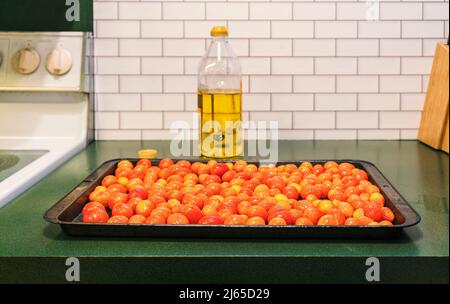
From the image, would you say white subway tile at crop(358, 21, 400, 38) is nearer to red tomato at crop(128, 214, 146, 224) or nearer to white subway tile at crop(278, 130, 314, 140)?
white subway tile at crop(278, 130, 314, 140)

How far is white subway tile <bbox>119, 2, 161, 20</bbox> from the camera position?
229 cm

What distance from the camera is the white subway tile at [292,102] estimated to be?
232 centimetres

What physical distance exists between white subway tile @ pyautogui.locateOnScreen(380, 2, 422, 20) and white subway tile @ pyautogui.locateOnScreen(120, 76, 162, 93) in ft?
2.63

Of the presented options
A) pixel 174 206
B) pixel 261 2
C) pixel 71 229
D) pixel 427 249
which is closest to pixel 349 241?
pixel 427 249

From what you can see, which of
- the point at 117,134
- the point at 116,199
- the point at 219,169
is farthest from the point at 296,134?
the point at 116,199

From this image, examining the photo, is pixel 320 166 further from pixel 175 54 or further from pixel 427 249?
pixel 175 54

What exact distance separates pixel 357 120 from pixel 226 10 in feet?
1.95

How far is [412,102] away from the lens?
2.33 meters

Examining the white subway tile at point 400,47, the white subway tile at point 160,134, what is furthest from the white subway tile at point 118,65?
the white subway tile at point 400,47

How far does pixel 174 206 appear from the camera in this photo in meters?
1.28

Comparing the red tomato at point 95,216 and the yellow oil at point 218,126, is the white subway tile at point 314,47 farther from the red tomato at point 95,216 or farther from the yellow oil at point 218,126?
the red tomato at point 95,216

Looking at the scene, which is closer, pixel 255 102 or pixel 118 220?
pixel 118 220

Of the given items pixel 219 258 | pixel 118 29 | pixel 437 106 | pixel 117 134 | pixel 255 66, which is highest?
pixel 118 29

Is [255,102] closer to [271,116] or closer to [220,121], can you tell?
[271,116]
